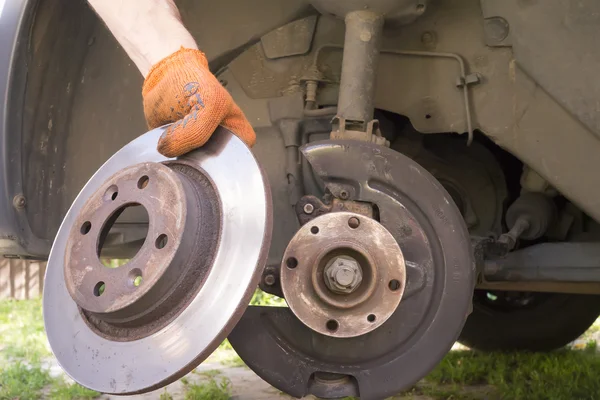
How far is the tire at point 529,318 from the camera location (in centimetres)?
207

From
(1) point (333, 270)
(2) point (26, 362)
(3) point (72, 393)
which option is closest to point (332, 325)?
(1) point (333, 270)

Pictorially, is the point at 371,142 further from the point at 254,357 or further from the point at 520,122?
the point at 254,357

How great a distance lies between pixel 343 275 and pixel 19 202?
0.83 m

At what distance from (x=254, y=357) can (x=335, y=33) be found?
77 centimetres

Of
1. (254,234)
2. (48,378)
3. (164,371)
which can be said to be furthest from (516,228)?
(48,378)

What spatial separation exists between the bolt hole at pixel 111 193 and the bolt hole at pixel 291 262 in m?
0.32

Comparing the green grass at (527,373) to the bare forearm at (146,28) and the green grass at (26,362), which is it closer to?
the green grass at (26,362)

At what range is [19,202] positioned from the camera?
1.38m

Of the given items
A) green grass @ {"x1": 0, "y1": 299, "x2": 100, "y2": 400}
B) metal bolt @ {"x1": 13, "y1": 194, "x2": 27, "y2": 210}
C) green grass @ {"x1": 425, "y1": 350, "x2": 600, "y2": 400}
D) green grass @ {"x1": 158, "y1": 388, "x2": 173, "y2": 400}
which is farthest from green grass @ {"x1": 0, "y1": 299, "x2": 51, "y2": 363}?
green grass @ {"x1": 425, "y1": 350, "x2": 600, "y2": 400}

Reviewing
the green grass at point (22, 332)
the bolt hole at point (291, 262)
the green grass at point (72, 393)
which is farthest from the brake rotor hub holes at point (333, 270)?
the green grass at point (22, 332)

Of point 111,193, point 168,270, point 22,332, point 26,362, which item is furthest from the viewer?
point 22,332

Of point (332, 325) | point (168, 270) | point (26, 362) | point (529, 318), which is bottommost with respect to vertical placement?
point (26, 362)

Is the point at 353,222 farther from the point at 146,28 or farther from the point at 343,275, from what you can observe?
the point at 146,28

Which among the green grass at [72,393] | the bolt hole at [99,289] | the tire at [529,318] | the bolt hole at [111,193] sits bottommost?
the tire at [529,318]
